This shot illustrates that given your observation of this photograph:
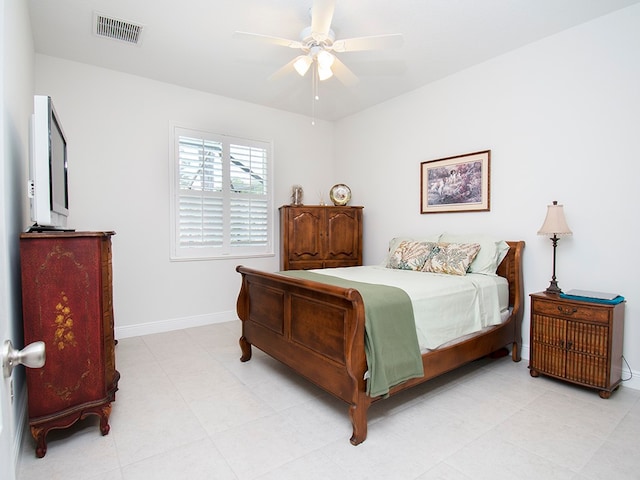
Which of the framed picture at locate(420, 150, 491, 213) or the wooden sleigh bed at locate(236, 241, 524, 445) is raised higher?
the framed picture at locate(420, 150, 491, 213)

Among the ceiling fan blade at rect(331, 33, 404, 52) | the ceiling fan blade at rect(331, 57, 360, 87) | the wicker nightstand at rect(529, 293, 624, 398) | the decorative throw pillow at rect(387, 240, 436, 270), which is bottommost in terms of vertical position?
the wicker nightstand at rect(529, 293, 624, 398)

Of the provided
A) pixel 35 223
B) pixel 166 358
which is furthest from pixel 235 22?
pixel 166 358

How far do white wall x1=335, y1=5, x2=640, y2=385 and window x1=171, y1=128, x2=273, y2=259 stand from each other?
2004 millimetres

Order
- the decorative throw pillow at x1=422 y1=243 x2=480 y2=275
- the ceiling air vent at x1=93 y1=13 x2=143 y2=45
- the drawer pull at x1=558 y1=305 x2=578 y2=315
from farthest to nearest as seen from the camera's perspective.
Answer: the decorative throw pillow at x1=422 y1=243 x2=480 y2=275 → the ceiling air vent at x1=93 y1=13 x2=143 y2=45 → the drawer pull at x1=558 y1=305 x2=578 y2=315

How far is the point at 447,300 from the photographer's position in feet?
8.39

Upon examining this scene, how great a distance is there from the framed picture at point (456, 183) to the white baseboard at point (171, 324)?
111 inches

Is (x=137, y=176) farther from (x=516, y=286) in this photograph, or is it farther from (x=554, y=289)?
(x=554, y=289)

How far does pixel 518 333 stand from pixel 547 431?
1297 mm

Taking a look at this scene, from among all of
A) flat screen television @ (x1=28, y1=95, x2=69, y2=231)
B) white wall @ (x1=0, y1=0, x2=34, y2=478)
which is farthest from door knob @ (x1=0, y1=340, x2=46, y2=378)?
flat screen television @ (x1=28, y1=95, x2=69, y2=231)

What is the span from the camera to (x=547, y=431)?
6.96ft

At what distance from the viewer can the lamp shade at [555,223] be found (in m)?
2.80

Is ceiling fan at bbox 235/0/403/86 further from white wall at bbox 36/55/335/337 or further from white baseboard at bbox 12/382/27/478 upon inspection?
white baseboard at bbox 12/382/27/478

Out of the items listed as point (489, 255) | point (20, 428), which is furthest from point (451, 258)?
point (20, 428)

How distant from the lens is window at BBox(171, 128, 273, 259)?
421cm
